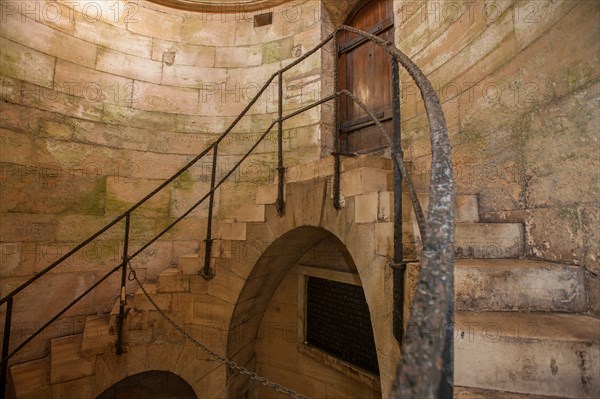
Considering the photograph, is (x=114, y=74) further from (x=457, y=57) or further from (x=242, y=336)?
(x=457, y=57)

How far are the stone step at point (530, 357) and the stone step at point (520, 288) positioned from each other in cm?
15

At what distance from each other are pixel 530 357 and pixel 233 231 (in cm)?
240

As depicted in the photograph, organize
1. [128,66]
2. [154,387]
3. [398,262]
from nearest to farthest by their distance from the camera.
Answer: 1. [398,262]
2. [154,387]
3. [128,66]

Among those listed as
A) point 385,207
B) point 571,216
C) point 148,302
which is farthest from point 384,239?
point 148,302

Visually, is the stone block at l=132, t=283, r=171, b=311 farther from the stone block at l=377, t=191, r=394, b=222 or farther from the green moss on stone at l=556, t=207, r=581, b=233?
the green moss on stone at l=556, t=207, r=581, b=233

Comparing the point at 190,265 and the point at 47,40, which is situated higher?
the point at 47,40

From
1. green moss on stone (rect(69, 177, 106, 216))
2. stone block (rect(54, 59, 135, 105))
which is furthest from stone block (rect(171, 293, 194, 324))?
stone block (rect(54, 59, 135, 105))

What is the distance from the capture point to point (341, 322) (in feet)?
10.8

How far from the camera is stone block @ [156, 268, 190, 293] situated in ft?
9.74

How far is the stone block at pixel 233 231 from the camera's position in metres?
2.86

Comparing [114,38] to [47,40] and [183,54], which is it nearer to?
[47,40]

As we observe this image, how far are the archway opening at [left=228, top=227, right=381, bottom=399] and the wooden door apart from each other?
1.56 m

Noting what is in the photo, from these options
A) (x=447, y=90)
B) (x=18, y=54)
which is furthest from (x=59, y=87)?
(x=447, y=90)

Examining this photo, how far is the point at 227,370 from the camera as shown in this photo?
120 inches
